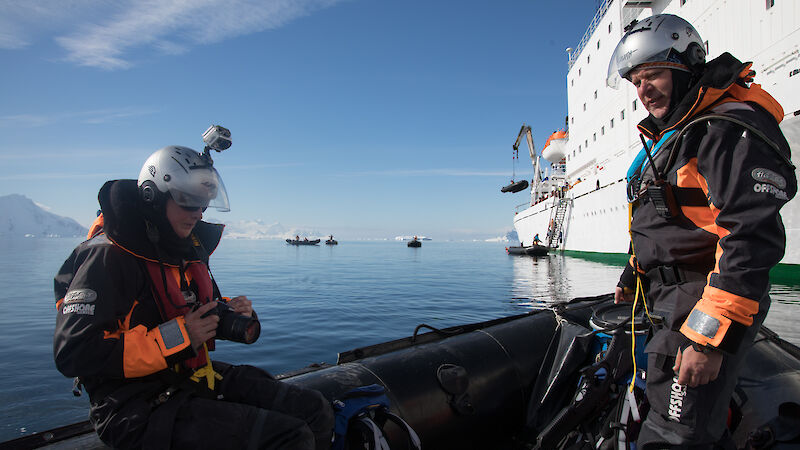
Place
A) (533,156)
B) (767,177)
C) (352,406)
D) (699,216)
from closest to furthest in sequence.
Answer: (767,177) < (699,216) < (352,406) < (533,156)

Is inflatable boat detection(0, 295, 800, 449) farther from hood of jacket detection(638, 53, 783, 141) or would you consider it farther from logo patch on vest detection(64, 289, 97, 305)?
hood of jacket detection(638, 53, 783, 141)

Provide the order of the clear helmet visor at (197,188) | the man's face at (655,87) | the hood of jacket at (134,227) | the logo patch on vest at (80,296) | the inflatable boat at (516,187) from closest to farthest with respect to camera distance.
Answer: the logo patch on vest at (80,296)
the hood of jacket at (134,227)
the man's face at (655,87)
the clear helmet visor at (197,188)
the inflatable boat at (516,187)

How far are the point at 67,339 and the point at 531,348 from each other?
10.2 ft

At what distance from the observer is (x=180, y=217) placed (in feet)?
6.56

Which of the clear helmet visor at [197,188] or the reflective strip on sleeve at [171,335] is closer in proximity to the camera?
the reflective strip on sleeve at [171,335]

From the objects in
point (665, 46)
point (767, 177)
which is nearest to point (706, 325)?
point (767, 177)

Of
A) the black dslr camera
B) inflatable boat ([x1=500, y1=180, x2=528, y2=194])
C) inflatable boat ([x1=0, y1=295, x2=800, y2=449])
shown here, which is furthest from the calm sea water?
inflatable boat ([x1=500, y1=180, x2=528, y2=194])

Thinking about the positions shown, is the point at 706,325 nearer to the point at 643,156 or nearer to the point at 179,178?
the point at 643,156

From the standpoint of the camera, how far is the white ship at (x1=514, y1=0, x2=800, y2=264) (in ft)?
40.3

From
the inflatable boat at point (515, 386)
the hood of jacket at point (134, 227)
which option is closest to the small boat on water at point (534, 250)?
the inflatable boat at point (515, 386)

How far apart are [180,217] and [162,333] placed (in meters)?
0.62

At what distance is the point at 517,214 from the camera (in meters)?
44.1

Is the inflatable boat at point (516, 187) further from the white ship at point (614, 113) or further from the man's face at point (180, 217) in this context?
the man's face at point (180, 217)

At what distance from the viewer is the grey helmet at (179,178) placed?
75.8 inches
